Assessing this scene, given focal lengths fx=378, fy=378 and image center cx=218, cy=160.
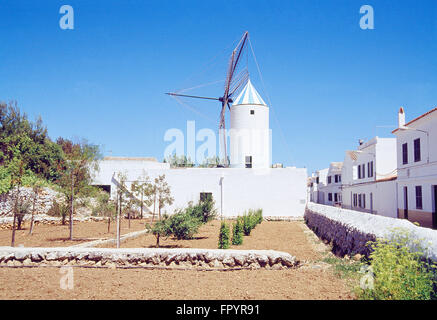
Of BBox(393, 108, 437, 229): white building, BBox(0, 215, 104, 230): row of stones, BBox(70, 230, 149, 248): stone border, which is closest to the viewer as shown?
BBox(70, 230, 149, 248): stone border

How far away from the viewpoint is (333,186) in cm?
4825

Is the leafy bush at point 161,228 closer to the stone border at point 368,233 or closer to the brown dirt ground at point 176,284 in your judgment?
the brown dirt ground at point 176,284

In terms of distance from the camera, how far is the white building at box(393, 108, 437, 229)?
18078 mm

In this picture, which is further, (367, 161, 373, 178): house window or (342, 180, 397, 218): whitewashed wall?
(367, 161, 373, 178): house window

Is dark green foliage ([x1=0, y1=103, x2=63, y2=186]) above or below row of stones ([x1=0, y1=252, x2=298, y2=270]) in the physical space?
above

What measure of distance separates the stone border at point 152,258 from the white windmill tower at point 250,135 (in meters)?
21.3

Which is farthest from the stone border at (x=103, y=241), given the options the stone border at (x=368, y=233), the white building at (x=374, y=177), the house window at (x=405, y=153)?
the white building at (x=374, y=177)

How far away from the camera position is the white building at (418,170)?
18.1 meters

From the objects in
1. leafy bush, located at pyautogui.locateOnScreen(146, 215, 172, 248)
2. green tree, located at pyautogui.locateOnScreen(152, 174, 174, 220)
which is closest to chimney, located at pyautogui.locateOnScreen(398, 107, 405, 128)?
green tree, located at pyautogui.locateOnScreen(152, 174, 174, 220)

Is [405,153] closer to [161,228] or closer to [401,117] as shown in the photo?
[401,117]

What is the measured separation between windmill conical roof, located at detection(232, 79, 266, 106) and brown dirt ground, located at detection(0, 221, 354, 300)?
76.3ft

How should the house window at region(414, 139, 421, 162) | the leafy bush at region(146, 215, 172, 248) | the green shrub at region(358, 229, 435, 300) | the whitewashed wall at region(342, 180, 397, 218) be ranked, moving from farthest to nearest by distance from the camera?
the whitewashed wall at region(342, 180, 397, 218), the house window at region(414, 139, 421, 162), the leafy bush at region(146, 215, 172, 248), the green shrub at region(358, 229, 435, 300)

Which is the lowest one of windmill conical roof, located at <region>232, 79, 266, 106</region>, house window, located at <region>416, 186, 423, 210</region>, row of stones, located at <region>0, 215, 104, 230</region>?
row of stones, located at <region>0, 215, 104, 230</region>

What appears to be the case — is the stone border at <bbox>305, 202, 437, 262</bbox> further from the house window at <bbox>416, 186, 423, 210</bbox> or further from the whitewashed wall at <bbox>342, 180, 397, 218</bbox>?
the whitewashed wall at <bbox>342, 180, 397, 218</bbox>
